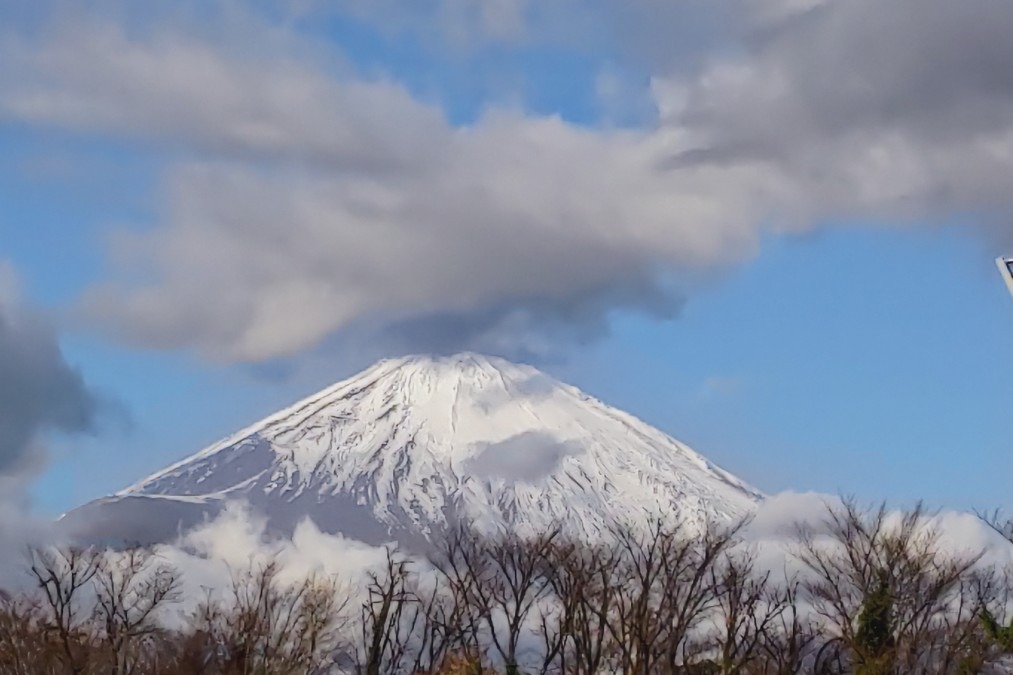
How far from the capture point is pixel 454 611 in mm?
42281

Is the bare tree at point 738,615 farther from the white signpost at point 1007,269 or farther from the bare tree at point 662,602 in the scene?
the white signpost at point 1007,269

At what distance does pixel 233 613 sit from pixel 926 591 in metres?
23.3

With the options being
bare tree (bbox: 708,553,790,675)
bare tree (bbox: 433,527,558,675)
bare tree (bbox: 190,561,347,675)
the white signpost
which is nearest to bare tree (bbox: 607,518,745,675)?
bare tree (bbox: 708,553,790,675)

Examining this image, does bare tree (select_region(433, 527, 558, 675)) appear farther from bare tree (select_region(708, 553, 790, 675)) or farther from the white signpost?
the white signpost

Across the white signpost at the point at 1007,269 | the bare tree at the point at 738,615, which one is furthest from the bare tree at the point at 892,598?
the white signpost at the point at 1007,269

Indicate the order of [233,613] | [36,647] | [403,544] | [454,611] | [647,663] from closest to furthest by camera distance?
1. [647,663]
2. [36,647]
3. [454,611]
4. [233,613]
5. [403,544]

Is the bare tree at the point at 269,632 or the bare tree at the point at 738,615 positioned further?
the bare tree at the point at 269,632

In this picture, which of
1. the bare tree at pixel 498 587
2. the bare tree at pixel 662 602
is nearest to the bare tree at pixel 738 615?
the bare tree at pixel 662 602

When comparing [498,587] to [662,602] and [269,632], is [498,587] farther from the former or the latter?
[269,632]

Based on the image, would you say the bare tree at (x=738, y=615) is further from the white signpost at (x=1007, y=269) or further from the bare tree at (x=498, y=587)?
the white signpost at (x=1007, y=269)

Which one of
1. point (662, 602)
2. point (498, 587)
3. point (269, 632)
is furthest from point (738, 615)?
point (269, 632)

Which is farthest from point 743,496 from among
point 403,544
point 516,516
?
point 403,544

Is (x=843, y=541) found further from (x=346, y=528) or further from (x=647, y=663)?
(x=346, y=528)

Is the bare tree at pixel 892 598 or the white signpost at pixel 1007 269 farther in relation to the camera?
the bare tree at pixel 892 598
